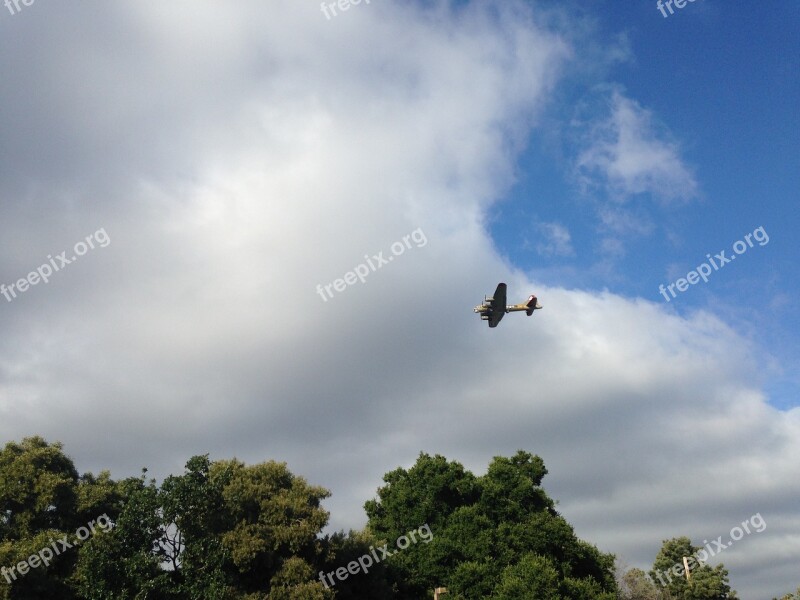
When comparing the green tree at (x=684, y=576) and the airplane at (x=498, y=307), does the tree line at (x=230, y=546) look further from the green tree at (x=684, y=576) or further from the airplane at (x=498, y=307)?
the green tree at (x=684, y=576)

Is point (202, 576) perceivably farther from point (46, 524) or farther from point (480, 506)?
point (480, 506)

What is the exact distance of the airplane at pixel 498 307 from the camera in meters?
29.7

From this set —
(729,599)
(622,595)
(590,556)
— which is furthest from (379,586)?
(729,599)

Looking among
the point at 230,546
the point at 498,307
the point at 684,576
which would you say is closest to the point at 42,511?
the point at 230,546

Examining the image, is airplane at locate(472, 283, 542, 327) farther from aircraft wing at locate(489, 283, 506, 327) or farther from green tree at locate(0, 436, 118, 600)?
green tree at locate(0, 436, 118, 600)

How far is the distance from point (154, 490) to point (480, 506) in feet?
76.6

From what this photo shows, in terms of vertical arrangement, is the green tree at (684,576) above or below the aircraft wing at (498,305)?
below

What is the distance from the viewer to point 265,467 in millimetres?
31859

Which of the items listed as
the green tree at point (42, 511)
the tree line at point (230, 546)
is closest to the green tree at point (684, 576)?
the tree line at point (230, 546)

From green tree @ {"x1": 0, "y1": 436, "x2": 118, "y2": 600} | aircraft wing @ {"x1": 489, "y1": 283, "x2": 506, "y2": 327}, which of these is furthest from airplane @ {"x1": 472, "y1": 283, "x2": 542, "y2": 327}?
green tree @ {"x1": 0, "y1": 436, "x2": 118, "y2": 600}

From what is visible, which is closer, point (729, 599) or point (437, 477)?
point (437, 477)

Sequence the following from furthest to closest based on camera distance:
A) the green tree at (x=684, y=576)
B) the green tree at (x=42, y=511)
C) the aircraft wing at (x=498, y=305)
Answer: the green tree at (x=684, y=576) → the aircraft wing at (x=498, y=305) → the green tree at (x=42, y=511)

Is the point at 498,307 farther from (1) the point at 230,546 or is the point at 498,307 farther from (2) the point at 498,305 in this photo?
(1) the point at 230,546

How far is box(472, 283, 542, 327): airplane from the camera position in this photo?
97.5 ft
